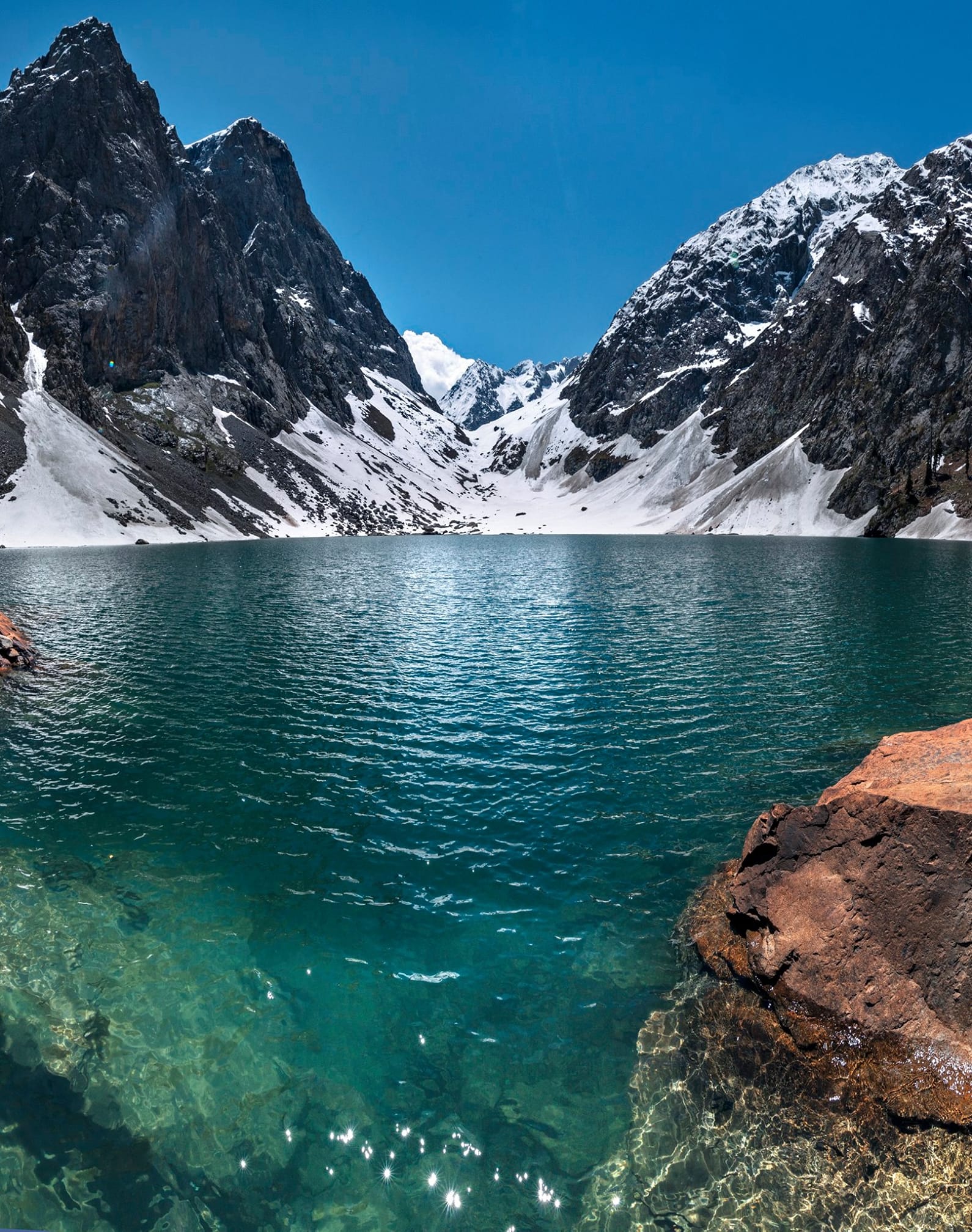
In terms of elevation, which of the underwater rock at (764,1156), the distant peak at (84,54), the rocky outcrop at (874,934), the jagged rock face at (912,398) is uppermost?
the distant peak at (84,54)

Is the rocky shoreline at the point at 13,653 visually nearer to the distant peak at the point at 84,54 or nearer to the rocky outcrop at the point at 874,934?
the rocky outcrop at the point at 874,934

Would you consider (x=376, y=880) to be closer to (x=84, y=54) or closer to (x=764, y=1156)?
(x=764, y=1156)

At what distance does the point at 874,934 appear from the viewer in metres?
10.6

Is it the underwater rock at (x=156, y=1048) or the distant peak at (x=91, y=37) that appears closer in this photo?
the underwater rock at (x=156, y=1048)

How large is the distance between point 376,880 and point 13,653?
27.2 meters

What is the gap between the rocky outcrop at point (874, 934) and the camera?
947cm

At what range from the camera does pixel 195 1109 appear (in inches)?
377

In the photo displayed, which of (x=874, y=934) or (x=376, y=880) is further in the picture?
(x=376, y=880)

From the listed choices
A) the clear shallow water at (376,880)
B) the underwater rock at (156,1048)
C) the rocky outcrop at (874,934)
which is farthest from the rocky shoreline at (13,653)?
the rocky outcrop at (874,934)

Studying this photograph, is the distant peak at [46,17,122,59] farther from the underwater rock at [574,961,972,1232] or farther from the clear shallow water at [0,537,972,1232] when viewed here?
the underwater rock at [574,961,972,1232]

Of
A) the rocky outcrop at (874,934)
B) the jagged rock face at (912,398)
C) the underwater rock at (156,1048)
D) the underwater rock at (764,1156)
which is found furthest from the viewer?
the jagged rock face at (912,398)

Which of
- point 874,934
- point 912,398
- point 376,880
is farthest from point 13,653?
point 912,398

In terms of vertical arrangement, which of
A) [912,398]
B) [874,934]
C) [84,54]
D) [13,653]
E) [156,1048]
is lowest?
[156,1048]

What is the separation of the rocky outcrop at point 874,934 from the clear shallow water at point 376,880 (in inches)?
79.2
